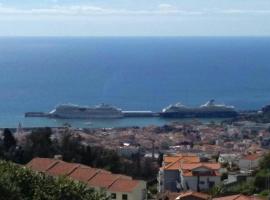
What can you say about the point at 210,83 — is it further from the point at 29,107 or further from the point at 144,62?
the point at 144,62

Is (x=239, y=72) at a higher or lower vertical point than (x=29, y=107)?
higher

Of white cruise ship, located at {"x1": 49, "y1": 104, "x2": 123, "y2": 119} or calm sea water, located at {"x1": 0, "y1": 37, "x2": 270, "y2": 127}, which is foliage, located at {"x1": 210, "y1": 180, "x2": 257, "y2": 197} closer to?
calm sea water, located at {"x1": 0, "y1": 37, "x2": 270, "y2": 127}

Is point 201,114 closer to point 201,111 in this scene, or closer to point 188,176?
point 201,111

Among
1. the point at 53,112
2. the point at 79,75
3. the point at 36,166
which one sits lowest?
the point at 36,166

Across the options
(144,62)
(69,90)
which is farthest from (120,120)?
(144,62)

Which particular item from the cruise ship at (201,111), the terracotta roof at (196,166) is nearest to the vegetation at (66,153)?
the terracotta roof at (196,166)

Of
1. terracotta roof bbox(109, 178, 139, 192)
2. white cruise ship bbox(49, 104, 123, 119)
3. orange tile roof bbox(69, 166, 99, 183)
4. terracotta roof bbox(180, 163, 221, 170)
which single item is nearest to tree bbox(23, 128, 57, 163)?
terracotta roof bbox(180, 163, 221, 170)

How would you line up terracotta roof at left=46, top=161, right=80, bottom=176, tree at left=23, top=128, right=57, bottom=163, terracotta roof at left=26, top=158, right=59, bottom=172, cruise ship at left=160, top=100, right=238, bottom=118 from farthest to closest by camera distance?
cruise ship at left=160, top=100, right=238, bottom=118, tree at left=23, top=128, right=57, bottom=163, terracotta roof at left=26, top=158, right=59, bottom=172, terracotta roof at left=46, top=161, right=80, bottom=176

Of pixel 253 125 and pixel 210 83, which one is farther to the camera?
pixel 210 83

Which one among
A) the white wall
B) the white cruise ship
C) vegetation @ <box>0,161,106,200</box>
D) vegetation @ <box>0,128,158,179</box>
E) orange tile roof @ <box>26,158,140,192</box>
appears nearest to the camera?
vegetation @ <box>0,161,106,200</box>
